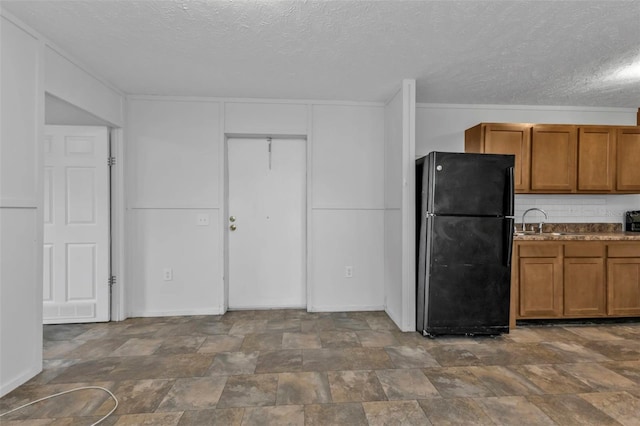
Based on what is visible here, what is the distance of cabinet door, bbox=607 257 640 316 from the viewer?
3.35m

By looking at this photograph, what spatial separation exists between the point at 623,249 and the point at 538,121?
63.2 inches

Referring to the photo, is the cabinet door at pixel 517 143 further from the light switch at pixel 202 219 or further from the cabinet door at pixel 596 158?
the light switch at pixel 202 219

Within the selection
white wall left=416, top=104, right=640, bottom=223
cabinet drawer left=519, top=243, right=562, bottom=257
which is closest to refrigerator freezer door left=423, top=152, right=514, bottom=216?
cabinet drawer left=519, top=243, right=562, bottom=257

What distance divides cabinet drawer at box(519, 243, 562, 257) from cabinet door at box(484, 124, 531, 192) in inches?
25.2

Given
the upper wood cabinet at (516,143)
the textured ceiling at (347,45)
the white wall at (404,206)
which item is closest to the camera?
the textured ceiling at (347,45)

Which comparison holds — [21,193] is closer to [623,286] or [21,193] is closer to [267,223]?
[267,223]

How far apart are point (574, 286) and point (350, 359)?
242 centimetres

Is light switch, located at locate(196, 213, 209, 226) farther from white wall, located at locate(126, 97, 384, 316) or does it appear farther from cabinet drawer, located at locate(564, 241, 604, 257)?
cabinet drawer, located at locate(564, 241, 604, 257)

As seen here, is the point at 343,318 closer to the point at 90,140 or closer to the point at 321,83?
the point at 321,83

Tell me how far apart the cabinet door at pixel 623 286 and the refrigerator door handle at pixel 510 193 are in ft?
4.35

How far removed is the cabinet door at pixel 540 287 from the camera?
10.8 feet

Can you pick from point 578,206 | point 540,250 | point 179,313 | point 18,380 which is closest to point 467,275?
point 540,250

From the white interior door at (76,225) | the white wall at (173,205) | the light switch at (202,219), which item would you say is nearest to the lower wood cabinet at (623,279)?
the white wall at (173,205)

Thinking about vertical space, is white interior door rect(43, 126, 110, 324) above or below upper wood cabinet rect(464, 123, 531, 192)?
below
